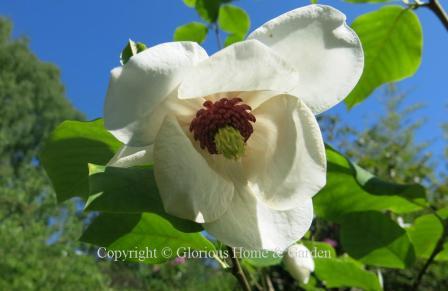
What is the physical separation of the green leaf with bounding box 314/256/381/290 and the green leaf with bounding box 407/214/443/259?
11cm

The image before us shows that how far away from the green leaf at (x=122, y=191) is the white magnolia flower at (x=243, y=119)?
2 centimetres

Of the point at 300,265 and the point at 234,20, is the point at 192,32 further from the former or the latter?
the point at 300,265

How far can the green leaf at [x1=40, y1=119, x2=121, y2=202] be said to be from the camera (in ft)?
1.80

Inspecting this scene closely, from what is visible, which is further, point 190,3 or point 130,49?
point 190,3

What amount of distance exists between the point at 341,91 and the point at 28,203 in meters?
10.1

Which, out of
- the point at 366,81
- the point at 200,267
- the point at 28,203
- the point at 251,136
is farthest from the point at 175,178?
the point at 28,203

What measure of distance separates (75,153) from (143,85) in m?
0.21

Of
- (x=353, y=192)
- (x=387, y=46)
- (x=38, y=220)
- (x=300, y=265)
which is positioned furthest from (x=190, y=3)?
(x=38, y=220)

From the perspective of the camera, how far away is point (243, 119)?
51 centimetres

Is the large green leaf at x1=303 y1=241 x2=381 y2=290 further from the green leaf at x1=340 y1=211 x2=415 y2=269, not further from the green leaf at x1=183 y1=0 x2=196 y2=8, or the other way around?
the green leaf at x1=183 y1=0 x2=196 y2=8

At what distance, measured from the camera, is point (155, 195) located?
436 mm

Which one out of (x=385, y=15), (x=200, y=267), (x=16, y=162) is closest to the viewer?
(x=385, y=15)

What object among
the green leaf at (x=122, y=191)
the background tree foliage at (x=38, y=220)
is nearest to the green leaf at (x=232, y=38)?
the green leaf at (x=122, y=191)

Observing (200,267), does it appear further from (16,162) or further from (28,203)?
(16,162)
